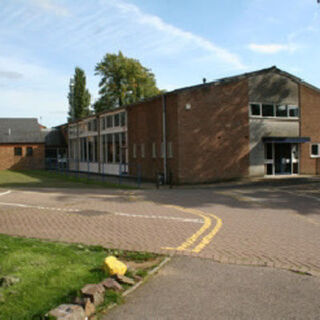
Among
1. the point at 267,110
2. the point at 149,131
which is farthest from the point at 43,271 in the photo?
the point at 267,110

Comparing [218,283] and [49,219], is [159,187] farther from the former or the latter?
[218,283]

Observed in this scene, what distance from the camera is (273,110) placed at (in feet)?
75.0

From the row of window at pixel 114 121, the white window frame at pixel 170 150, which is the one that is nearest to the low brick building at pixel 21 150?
the row of window at pixel 114 121

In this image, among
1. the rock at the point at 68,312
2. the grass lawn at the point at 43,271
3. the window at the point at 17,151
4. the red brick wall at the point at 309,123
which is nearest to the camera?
the rock at the point at 68,312

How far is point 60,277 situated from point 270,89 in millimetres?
20584

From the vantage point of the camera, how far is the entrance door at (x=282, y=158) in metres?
22.8

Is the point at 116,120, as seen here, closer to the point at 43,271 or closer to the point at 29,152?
the point at 29,152

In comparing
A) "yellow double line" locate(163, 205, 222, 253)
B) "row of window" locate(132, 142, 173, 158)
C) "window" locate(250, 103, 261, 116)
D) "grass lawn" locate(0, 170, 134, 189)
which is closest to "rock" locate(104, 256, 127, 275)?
"yellow double line" locate(163, 205, 222, 253)

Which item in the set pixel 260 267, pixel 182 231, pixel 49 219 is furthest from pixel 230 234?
pixel 49 219

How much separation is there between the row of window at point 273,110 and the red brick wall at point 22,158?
23.6 metres

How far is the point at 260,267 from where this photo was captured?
5543 mm

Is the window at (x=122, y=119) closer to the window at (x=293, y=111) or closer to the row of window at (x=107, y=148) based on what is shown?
the row of window at (x=107, y=148)

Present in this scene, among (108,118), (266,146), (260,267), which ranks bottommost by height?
(260,267)

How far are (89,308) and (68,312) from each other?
0.31 meters
